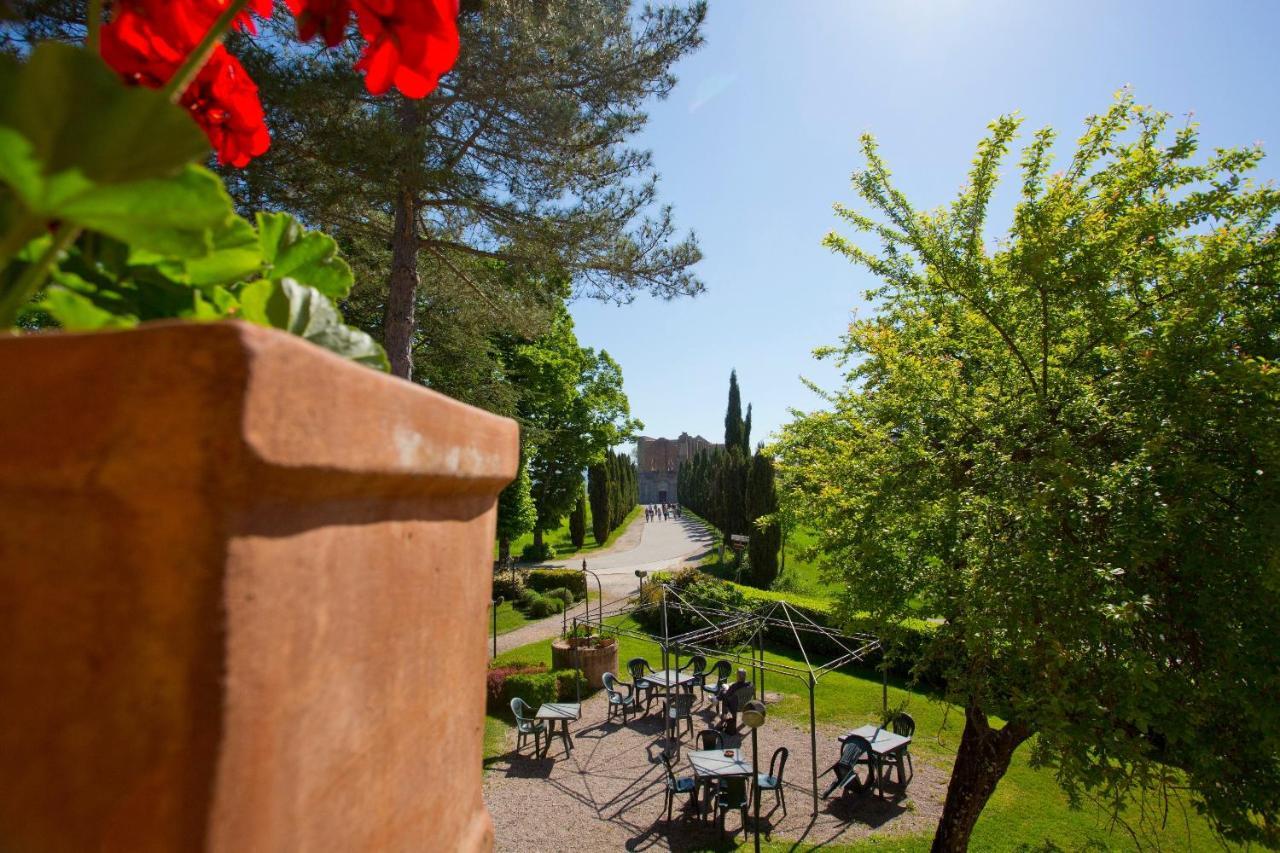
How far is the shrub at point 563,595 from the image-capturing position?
1900 cm

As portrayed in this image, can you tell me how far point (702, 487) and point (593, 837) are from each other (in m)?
35.8

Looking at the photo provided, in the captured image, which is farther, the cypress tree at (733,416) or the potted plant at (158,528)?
the cypress tree at (733,416)

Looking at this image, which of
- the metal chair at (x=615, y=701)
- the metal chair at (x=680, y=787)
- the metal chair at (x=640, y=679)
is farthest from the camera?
the metal chair at (x=640, y=679)

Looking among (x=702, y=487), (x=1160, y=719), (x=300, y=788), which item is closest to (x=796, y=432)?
(x=1160, y=719)

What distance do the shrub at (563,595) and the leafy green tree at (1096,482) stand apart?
14.0 m

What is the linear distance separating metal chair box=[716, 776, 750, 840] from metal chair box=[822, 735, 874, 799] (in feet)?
5.22

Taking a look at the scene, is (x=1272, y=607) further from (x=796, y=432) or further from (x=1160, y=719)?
(x=796, y=432)

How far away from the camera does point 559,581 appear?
1994 cm

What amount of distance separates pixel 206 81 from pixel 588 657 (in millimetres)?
13248

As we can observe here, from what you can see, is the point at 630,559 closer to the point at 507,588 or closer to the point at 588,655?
the point at 507,588

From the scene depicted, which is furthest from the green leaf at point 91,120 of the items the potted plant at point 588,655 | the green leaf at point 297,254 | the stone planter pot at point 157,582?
the potted plant at point 588,655

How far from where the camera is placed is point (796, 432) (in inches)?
304

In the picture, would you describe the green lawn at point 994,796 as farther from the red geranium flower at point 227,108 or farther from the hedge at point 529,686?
the red geranium flower at point 227,108

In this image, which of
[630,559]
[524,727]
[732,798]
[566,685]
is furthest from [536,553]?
[732,798]
